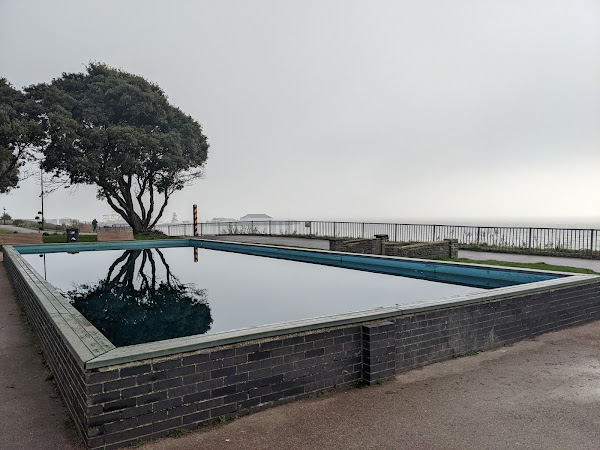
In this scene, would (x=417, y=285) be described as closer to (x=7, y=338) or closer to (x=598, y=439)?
(x=598, y=439)

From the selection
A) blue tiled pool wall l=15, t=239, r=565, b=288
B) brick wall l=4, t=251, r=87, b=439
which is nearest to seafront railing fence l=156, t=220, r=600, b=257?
blue tiled pool wall l=15, t=239, r=565, b=288

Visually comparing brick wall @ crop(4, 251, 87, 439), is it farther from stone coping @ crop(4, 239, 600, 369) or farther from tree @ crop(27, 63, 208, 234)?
tree @ crop(27, 63, 208, 234)

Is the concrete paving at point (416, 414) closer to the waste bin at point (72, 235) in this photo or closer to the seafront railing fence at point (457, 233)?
the seafront railing fence at point (457, 233)

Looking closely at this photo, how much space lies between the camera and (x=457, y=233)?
20.3m

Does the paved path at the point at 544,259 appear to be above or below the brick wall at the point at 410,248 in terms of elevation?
below

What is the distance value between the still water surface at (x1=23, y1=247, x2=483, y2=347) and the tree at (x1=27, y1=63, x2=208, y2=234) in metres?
11.9

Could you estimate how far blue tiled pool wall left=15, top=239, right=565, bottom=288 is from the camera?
29.2 ft

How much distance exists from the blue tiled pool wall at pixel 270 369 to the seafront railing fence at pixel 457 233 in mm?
11650

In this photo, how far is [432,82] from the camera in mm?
18750

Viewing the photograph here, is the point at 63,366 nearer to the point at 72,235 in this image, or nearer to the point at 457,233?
the point at 72,235

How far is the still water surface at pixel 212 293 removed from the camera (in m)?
6.67

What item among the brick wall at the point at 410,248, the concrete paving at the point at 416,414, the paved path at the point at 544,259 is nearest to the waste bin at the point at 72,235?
the brick wall at the point at 410,248

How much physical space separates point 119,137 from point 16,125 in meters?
4.97

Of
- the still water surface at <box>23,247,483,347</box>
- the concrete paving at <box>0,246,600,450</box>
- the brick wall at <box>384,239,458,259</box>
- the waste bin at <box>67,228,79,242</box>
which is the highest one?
the waste bin at <box>67,228,79,242</box>
